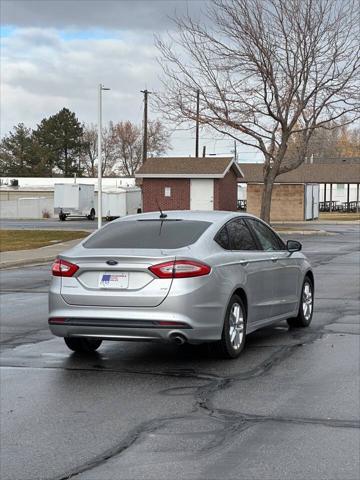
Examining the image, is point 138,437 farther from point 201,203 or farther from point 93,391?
point 201,203

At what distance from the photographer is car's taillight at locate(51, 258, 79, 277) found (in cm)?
825

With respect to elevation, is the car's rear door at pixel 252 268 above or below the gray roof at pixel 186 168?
below

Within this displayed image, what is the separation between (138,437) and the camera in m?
5.84

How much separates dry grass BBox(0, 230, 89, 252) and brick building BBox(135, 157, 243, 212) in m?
12.6

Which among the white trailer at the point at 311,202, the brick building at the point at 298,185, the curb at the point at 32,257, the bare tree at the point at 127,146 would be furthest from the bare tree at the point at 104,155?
the curb at the point at 32,257

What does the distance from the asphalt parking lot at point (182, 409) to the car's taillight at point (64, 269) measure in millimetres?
990

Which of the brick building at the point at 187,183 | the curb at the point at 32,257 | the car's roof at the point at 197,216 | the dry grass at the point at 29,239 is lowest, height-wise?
the curb at the point at 32,257

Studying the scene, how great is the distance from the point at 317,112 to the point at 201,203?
37.2ft

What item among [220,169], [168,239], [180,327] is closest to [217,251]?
[168,239]

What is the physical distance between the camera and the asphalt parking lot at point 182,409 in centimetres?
521

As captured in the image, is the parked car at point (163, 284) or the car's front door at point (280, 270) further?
the car's front door at point (280, 270)

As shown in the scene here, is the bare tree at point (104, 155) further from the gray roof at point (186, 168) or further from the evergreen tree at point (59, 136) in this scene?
the gray roof at point (186, 168)

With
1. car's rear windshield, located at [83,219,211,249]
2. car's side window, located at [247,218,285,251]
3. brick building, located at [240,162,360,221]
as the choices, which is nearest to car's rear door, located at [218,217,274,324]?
car's side window, located at [247,218,285,251]

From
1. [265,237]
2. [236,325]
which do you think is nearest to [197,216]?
[265,237]
